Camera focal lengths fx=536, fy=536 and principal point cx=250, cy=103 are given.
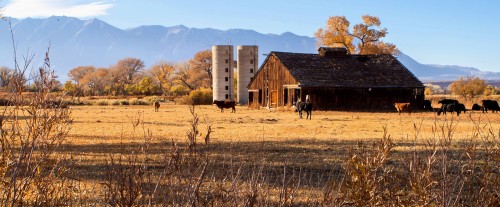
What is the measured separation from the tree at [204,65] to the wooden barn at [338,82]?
2327 inches

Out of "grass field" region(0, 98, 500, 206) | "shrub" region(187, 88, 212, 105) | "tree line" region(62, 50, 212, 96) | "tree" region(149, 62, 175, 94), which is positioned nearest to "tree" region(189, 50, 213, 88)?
"tree line" region(62, 50, 212, 96)

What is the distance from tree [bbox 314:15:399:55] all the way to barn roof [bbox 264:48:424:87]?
1625 cm

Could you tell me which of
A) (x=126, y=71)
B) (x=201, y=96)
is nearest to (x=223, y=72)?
(x=201, y=96)

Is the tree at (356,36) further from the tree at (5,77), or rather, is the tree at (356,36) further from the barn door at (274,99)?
the tree at (5,77)

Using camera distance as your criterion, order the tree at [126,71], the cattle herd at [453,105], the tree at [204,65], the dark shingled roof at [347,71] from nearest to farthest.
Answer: the cattle herd at [453,105], the dark shingled roof at [347,71], the tree at [204,65], the tree at [126,71]

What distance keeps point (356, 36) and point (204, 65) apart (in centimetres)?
4752

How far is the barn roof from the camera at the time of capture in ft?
133

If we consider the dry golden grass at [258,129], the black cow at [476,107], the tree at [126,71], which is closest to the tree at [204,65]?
the tree at [126,71]

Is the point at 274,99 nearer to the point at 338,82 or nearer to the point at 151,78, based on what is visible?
Answer: the point at 338,82

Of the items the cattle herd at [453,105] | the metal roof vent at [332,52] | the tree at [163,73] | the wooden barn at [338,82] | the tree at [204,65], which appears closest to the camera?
the cattle herd at [453,105]

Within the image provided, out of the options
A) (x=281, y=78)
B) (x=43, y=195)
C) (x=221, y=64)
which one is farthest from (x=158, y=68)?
(x=43, y=195)

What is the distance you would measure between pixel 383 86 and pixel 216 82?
91.3 feet

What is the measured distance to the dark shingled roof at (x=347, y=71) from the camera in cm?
4044

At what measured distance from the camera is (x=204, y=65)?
10469 cm
